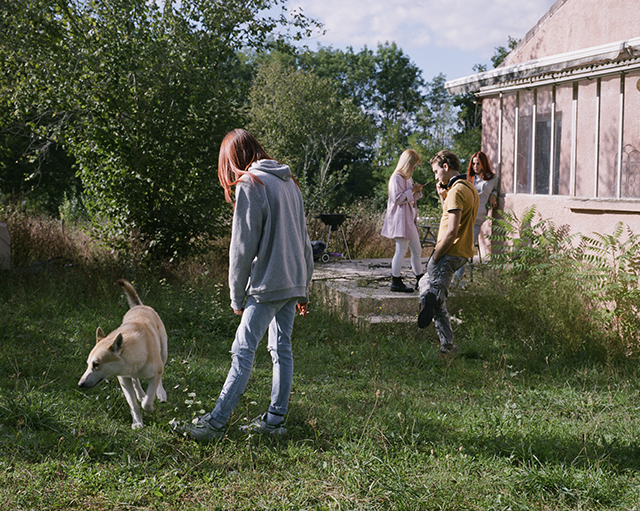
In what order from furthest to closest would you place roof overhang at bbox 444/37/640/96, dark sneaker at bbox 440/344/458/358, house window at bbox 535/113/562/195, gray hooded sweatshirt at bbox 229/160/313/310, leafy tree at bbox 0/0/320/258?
1. house window at bbox 535/113/562/195
2. leafy tree at bbox 0/0/320/258
3. roof overhang at bbox 444/37/640/96
4. dark sneaker at bbox 440/344/458/358
5. gray hooded sweatshirt at bbox 229/160/313/310

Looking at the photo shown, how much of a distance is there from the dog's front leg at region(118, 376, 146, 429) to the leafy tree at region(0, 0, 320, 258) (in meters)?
5.25

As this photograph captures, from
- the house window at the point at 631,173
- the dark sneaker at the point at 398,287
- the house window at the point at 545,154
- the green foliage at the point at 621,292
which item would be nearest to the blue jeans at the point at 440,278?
the green foliage at the point at 621,292

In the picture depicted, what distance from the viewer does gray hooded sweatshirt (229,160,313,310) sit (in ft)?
12.2

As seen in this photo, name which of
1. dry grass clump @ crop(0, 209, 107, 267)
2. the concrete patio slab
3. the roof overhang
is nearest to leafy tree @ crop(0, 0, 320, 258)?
dry grass clump @ crop(0, 209, 107, 267)

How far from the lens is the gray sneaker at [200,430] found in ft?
12.7

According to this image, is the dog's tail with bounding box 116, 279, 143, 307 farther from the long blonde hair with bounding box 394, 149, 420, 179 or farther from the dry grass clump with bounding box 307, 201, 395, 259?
the dry grass clump with bounding box 307, 201, 395, 259

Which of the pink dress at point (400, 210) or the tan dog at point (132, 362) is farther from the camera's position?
the pink dress at point (400, 210)

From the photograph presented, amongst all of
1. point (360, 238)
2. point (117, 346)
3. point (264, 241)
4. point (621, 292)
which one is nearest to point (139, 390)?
point (117, 346)

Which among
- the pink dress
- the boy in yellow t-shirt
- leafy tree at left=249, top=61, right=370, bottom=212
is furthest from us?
leafy tree at left=249, top=61, right=370, bottom=212

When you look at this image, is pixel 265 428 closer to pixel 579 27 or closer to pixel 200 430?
pixel 200 430

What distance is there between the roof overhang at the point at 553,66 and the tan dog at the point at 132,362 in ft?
22.5

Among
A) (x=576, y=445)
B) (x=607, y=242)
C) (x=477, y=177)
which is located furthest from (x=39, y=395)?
(x=477, y=177)

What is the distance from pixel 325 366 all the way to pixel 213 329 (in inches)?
68.6

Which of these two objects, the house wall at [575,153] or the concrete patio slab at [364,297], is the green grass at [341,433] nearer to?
the concrete patio slab at [364,297]
